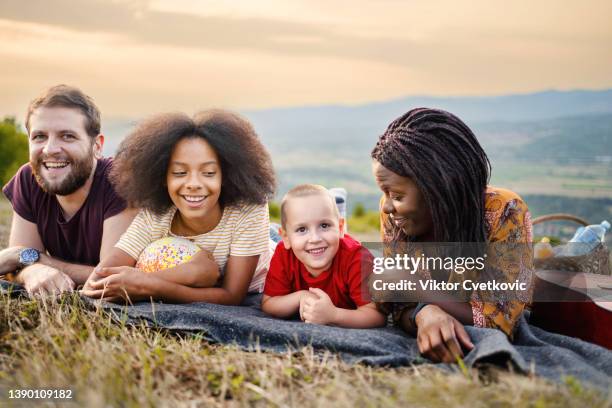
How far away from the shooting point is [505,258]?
3916 mm

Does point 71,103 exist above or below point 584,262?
above

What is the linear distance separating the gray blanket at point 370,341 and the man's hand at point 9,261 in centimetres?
110

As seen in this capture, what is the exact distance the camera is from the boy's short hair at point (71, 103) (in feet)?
16.8

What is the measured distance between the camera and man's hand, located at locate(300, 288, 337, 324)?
4.12m

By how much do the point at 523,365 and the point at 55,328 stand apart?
2.68m

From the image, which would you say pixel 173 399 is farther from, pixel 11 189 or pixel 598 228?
pixel 598 228

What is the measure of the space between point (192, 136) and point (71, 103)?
123cm

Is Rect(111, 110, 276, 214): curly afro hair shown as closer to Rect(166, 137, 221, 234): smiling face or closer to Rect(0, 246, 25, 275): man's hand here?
Rect(166, 137, 221, 234): smiling face

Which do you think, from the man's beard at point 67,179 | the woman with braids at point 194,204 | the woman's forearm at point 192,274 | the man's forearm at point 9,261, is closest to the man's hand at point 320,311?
the woman with braids at point 194,204

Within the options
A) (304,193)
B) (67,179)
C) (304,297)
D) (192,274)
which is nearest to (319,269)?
(304,297)

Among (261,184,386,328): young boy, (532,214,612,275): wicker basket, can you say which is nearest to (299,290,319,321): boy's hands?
(261,184,386,328): young boy

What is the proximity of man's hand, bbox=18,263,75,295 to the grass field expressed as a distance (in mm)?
661

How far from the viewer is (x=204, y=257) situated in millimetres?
4621

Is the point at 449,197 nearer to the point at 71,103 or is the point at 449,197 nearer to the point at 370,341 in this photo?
the point at 370,341
